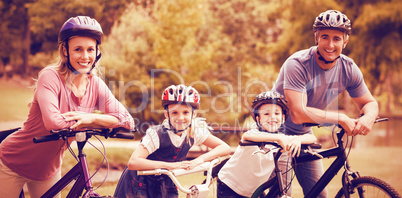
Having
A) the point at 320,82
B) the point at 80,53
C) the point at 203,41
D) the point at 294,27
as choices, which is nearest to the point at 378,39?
the point at 294,27

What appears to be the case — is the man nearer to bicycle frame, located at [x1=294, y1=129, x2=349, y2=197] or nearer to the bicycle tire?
bicycle frame, located at [x1=294, y1=129, x2=349, y2=197]

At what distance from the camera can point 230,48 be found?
11.3 metres

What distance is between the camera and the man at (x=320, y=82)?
127 inches

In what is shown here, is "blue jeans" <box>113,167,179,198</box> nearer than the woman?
No

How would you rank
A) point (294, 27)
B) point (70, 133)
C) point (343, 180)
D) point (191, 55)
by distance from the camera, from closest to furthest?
point (70, 133) < point (343, 180) < point (191, 55) < point (294, 27)

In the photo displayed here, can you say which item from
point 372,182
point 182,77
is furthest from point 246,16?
point 372,182

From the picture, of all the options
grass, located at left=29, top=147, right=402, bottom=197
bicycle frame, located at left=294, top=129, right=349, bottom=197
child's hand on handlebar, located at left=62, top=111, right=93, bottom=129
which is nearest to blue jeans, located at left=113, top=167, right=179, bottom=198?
child's hand on handlebar, located at left=62, top=111, right=93, bottom=129

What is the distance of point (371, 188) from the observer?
2.85 m

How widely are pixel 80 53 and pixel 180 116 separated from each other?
31.2 inches

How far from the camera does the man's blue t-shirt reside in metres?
3.26

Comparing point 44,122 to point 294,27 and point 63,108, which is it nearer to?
point 63,108

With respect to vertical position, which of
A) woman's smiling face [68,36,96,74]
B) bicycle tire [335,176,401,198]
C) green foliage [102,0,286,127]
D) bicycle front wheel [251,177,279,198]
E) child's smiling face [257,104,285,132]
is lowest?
bicycle front wheel [251,177,279,198]

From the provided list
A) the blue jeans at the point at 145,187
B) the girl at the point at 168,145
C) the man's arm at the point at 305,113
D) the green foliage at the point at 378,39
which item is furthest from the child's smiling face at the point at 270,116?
the green foliage at the point at 378,39

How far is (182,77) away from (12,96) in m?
3.75
